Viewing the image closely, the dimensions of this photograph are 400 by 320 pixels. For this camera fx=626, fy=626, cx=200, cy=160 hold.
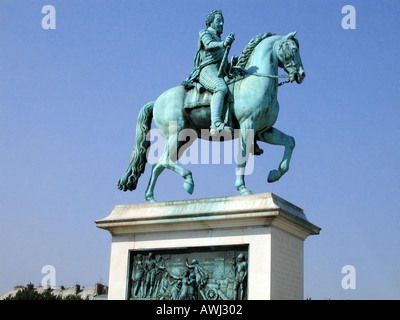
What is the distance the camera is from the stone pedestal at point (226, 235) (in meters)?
10.5

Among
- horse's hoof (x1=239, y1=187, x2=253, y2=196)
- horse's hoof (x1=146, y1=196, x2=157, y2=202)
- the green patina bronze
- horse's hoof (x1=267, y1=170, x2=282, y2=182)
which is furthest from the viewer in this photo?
horse's hoof (x1=146, y1=196, x2=157, y2=202)

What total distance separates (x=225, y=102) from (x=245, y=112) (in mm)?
492

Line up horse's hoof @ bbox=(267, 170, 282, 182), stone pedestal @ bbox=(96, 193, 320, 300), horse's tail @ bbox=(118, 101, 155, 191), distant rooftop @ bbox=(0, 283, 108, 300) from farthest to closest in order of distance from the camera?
distant rooftop @ bbox=(0, 283, 108, 300) → horse's tail @ bbox=(118, 101, 155, 191) → horse's hoof @ bbox=(267, 170, 282, 182) → stone pedestal @ bbox=(96, 193, 320, 300)

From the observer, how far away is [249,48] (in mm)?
12695

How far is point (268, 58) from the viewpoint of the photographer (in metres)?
12.3

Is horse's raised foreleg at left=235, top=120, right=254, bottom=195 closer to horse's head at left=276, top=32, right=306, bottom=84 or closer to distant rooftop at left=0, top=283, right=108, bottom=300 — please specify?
horse's head at left=276, top=32, right=306, bottom=84

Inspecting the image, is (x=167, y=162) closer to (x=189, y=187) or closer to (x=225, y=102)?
(x=189, y=187)

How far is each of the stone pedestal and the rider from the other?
173 centimetres

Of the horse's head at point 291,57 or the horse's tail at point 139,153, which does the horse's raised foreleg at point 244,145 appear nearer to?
the horse's head at point 291,57

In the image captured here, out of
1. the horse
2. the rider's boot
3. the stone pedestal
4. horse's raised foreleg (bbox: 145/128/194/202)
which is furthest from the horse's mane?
the stone pedestal

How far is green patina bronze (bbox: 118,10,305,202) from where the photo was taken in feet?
39.1

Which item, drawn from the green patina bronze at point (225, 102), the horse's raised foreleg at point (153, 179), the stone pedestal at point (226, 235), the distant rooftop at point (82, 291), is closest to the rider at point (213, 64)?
the green patina bronze at point (225, 102)
